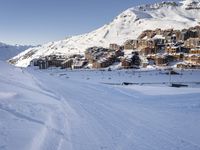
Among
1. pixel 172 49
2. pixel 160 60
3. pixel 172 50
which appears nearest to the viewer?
pixel 160 60

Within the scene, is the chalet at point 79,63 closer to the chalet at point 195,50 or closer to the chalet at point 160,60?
the chalet at point 160,60

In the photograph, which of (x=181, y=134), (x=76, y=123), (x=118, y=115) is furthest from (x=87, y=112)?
(x=181, y=134)

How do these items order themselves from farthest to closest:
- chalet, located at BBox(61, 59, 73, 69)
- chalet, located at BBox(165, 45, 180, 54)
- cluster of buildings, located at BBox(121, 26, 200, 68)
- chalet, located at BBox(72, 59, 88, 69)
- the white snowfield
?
chalet, located at BBox(61, 59, 73, 69) → chalet, located at BBox(165, 45, 180, 54) → chalet, located at BBox(72, 59, 88, 69) → cluster of buildings, located at BBox(121, 26, 200, 68) → the white snowfield

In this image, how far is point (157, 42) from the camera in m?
148

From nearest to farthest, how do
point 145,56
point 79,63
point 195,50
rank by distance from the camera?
point 195,50 → point 145,56 → point 79,63

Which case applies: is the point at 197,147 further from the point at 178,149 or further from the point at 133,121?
the point at 133,121

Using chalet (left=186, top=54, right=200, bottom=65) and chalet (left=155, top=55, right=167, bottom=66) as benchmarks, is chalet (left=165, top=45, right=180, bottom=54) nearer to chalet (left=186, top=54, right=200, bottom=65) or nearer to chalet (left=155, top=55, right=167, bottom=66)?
chalet (left=186, top=54, right=200, bottom=65)

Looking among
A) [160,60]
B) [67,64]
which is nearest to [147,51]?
[160,60]

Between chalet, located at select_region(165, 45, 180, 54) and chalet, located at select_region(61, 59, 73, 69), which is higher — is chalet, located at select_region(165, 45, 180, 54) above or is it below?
above

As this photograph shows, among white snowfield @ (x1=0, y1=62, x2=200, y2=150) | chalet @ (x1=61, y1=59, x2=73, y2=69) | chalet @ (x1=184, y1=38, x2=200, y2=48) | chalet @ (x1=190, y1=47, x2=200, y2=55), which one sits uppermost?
chalet @ (x1=184, y1=38, x2=200, y2=48)

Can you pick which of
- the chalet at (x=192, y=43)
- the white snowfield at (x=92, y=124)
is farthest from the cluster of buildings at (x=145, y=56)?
the white snowfield at (x=92, y=124)

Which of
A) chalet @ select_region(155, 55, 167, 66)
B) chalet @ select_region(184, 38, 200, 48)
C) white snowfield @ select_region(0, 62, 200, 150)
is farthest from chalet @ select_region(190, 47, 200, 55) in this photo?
white snowfield @ select_region(0, 62, 200, 150)

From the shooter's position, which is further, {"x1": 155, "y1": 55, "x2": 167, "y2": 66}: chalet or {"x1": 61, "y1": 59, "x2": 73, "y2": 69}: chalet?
{"x1": 61, "y1": 59, "x2": 73, "y2": 69}: chalet

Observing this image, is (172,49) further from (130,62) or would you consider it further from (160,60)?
(130,62)
